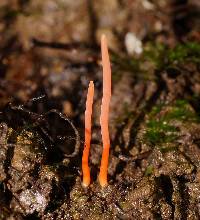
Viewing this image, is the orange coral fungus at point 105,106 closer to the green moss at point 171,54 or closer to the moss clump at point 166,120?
the moss clump at point 166,120

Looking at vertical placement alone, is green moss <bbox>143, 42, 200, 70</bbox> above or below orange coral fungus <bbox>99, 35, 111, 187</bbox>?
above

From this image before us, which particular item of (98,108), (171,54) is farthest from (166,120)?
(171,54)

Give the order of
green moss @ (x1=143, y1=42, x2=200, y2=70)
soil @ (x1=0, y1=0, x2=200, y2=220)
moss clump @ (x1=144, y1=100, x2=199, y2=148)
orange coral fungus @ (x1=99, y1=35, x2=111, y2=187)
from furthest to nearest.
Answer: green moss @ (x1=143, y1=42, x2=200, y2=70) → moss clump @ (x1=144, y1=100, x2=199, y2=148) → soil @ (x1=0, y1=0, x2=200, y2=220) → orange coral fungus @ (x1=99, y1=35, x2=111, y2=187)

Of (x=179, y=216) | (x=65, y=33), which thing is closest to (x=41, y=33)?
(x=65, y=33)

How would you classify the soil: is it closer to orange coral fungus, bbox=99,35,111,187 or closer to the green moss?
the green moss

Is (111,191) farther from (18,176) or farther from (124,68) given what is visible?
(124,68)

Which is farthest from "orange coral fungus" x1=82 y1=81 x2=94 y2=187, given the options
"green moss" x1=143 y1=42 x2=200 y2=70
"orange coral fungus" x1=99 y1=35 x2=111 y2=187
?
"green moss" x1=143 y1=42 x2=200 y2=70

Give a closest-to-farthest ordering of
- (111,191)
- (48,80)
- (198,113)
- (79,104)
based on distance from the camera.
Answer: (111,191)
(198,113)
(79,104)
(48,80)

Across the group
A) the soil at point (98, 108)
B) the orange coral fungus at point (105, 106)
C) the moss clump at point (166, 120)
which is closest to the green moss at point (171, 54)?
the soil at point (98, 108)

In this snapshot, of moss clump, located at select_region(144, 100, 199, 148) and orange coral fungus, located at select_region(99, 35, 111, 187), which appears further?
moss clump, located at select_region(144, 100, 199, 148)
